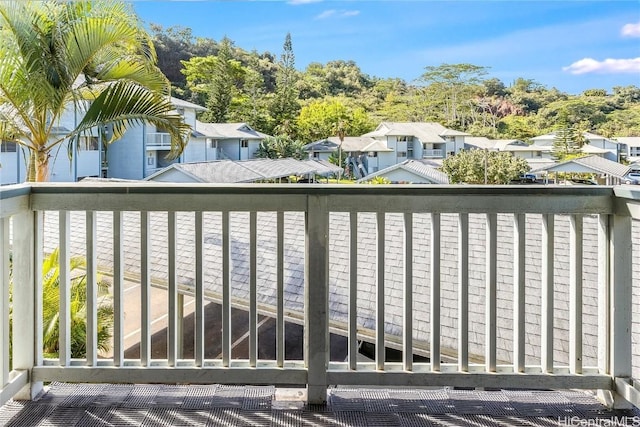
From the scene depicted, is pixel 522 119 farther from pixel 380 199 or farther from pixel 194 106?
pixel 194 106

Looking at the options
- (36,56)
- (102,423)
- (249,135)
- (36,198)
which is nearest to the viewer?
(102,423)

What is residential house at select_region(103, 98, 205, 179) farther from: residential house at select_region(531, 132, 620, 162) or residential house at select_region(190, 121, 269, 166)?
residential house at select_region(531, 132, 620, 162)

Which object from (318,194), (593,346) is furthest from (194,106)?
(593,346)

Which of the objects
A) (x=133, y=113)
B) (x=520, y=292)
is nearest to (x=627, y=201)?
(x=520, y=292)

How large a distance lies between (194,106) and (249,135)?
68cm

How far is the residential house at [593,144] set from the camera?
2.74 metres

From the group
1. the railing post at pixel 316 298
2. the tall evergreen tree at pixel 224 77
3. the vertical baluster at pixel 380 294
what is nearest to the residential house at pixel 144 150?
the tall evergreen tree at pixel 224 77

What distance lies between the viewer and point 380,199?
173cm

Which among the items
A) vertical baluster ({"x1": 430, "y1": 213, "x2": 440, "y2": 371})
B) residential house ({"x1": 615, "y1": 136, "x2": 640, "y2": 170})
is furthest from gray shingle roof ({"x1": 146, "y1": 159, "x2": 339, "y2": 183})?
residential house ({"x1": 615, "y1": 136, "x2": 640, "y2": 170})

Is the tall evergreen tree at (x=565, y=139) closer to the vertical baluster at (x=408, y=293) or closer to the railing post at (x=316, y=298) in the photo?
the vertical baluster at (x=408, y=293)

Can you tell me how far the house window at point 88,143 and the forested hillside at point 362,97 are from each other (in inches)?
42.6

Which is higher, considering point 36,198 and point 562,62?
point 562,62

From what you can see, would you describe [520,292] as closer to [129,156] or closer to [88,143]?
[129,156]

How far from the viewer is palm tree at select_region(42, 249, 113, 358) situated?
2953mm
